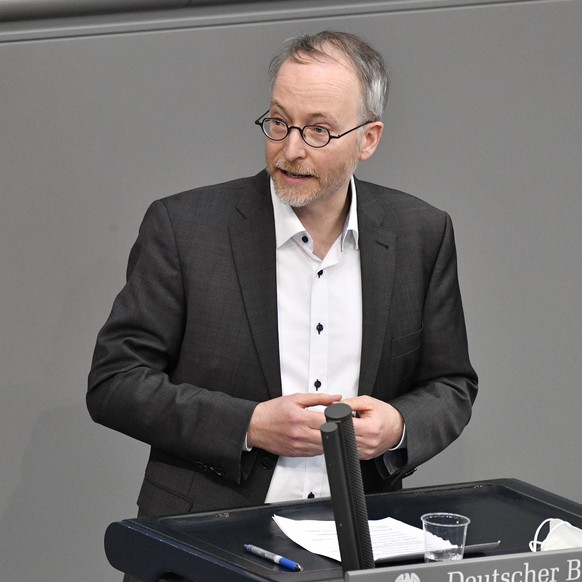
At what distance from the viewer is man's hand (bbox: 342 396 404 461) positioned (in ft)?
6.98

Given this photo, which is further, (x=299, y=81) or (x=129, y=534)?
(x=299, y=81)

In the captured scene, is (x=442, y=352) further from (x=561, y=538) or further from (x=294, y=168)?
(x=561, y=538)

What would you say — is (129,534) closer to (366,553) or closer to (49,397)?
(366,553)

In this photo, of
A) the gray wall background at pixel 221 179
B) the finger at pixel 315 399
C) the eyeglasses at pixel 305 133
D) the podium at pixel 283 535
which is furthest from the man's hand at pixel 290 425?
the gray wall background at pixel 221 179

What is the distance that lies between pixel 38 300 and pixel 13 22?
0.79 metres

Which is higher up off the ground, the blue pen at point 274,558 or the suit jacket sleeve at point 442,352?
the suit jacket sleeve at point 442,352

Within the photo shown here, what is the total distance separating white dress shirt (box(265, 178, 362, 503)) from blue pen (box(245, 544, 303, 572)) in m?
0.68

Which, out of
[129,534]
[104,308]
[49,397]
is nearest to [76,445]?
[49,397]

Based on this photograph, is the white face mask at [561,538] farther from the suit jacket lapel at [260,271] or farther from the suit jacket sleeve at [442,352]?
the suit jacket lapel at [260,271]

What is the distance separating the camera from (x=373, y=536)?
174cm

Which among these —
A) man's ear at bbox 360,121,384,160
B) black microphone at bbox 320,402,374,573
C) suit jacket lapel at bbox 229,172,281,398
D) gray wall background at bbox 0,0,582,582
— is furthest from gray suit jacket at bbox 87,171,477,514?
gray wall background at bbox 0,0,582,582

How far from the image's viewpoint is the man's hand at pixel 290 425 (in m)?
2.07

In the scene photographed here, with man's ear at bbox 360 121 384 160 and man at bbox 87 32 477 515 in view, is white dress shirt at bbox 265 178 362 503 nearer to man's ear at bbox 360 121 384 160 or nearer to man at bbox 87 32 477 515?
man at bbox 87 32 477 515

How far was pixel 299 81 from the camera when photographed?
231 centimetres
